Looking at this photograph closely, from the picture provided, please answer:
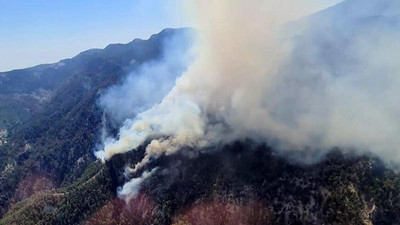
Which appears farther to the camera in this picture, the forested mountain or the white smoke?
the white smoke

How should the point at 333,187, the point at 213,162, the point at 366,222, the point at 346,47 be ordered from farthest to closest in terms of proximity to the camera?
the point at 346,47, the point at 213,162, the point at 333,187, the point at 366,222

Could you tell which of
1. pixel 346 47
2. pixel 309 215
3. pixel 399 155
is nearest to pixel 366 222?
pixel 309 215

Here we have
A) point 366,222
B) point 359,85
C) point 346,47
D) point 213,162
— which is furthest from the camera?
point 346,47

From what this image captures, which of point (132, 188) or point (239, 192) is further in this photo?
point (132, 188)

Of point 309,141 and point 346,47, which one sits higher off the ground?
point 346,47

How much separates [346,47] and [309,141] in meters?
74.5

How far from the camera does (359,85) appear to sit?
16438cm

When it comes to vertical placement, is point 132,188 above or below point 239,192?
below

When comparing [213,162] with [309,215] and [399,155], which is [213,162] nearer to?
[309,215]

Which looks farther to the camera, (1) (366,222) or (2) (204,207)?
(2) (204,207)

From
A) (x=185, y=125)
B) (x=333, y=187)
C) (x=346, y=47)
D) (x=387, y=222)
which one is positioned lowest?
(x=387, y=222)

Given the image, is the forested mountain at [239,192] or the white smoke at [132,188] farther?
the white smoke at [132,188]

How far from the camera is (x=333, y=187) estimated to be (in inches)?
4803

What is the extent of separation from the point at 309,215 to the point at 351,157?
75.5ft
